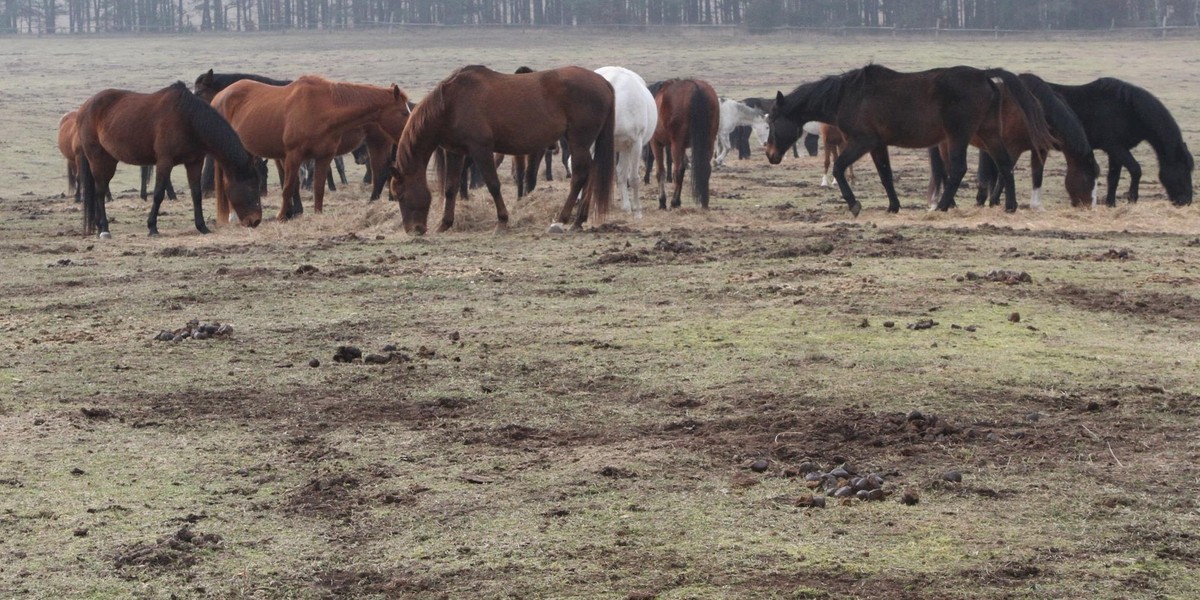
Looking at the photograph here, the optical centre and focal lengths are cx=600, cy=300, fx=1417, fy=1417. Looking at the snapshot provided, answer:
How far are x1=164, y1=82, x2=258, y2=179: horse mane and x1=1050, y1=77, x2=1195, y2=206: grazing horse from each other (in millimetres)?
8621

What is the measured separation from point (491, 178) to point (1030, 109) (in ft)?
18.1

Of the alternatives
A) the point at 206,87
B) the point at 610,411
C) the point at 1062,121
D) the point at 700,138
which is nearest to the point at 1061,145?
the point at 1062,121

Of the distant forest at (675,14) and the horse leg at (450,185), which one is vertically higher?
the distant forest at (675,14)

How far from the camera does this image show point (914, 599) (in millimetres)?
4008

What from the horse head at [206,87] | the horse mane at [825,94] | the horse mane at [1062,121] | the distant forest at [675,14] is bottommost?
the horse mane at [1062,121]

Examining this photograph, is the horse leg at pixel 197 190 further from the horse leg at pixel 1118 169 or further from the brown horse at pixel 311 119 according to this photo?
the horse leg at pixel 1118 169

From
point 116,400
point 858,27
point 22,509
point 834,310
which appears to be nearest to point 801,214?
point 834,310

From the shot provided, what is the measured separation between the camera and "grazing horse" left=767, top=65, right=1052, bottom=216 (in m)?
14.1

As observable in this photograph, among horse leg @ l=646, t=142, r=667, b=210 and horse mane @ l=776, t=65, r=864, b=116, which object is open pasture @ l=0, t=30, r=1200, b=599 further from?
horse leg @ l=646, t=142, r=667, b=210

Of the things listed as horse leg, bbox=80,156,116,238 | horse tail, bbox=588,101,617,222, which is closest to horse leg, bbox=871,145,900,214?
horse tail, bbox=588,101,617,222

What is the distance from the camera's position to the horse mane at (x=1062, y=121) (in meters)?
14.7

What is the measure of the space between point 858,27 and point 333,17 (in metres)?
33.6

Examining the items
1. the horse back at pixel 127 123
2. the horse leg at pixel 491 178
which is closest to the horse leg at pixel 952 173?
the horse leg at pixel 491 178

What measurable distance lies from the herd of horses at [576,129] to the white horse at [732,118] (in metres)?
11.7
